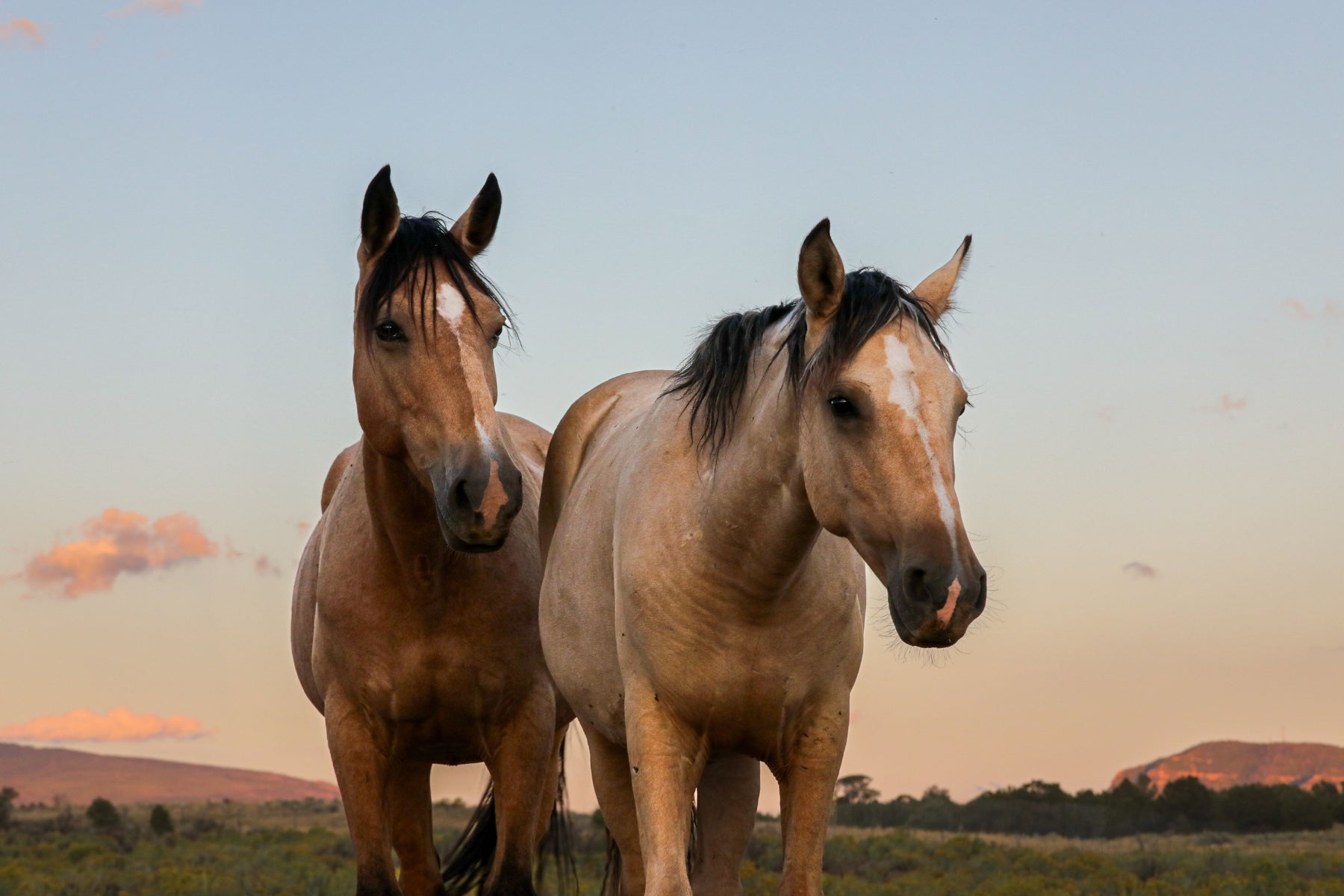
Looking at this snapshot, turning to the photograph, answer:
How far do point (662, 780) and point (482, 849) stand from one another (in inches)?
130

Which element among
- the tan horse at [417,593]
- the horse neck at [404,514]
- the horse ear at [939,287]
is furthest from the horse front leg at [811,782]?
the horse neck at [404,514]

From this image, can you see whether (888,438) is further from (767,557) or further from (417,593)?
(417,593)

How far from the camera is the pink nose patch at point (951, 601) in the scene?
3.21m

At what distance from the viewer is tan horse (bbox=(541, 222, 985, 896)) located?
3424 millimetres

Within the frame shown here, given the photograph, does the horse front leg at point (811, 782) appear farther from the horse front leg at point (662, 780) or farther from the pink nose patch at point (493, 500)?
the pink nose patch at point (493, 500)

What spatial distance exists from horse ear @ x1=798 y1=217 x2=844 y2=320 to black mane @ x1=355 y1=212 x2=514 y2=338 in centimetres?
157

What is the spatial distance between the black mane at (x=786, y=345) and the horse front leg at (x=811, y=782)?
905mm

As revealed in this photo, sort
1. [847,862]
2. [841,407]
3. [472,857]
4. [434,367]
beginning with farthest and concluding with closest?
[847,862] < [472,857] < [434,367] < [841,407]

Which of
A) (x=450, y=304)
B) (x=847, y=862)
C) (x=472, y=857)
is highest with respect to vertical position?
(x=450, y=304)

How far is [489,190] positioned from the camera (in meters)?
5.42

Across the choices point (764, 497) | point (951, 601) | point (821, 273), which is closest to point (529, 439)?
point (764, 497)

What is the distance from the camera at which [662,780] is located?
4020 millimetres

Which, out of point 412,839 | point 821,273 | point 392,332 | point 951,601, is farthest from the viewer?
point 412,839

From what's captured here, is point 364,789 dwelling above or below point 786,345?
below
